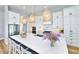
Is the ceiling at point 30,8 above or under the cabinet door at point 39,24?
above

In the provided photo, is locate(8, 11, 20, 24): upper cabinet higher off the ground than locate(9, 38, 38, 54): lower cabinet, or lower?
higher

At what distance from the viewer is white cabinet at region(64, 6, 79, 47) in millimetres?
2664

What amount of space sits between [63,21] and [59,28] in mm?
139

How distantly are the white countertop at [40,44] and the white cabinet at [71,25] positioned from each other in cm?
15

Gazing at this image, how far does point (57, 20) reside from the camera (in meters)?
2.67

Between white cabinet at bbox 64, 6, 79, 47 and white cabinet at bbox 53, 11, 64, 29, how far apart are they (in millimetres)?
80

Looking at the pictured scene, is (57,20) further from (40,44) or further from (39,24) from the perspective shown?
(40,44)

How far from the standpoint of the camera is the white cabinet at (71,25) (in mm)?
2664

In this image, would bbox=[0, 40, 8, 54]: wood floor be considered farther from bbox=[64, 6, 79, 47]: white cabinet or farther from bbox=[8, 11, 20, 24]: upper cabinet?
bbox=[64, 6, 79, 47]: white cabinet

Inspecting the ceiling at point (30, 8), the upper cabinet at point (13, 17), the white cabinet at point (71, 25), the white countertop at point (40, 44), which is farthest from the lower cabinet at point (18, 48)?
the white cabinet at point (71, 25)

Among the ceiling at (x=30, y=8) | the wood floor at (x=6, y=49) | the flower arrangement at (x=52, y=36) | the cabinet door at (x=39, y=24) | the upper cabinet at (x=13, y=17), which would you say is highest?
the ceiling at (x=30, y=8)

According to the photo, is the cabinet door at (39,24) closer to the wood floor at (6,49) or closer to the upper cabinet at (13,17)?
the upper cabinet at (13,17)

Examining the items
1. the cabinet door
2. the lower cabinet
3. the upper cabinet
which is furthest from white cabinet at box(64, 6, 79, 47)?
the upper cabinet

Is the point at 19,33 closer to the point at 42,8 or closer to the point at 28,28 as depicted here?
the point at 28,28
